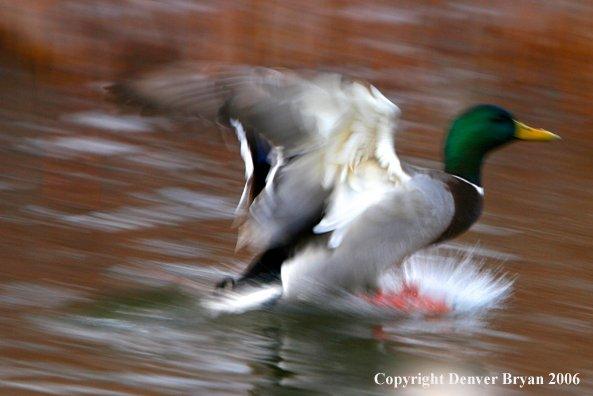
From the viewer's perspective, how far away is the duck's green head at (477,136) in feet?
18.9

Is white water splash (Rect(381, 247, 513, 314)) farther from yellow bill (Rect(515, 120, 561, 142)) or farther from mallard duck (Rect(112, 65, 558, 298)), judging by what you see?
yellow bill (Rect(515, 120, 561, 142))

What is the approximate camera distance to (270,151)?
5234 millimetres

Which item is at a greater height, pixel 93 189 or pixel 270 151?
pixel 270 151

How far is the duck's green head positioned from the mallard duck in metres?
0.04

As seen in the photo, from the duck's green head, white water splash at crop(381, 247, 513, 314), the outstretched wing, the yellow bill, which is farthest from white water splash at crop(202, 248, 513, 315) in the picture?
the yellow bill

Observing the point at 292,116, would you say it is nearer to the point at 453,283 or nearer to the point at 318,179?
the point at 318,179

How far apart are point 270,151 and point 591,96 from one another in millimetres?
4028

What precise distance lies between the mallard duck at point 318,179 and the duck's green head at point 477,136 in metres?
0.04

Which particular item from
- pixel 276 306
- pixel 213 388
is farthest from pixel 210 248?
pixel 213 388

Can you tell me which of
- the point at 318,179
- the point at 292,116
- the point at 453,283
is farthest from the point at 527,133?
the point at 292,116

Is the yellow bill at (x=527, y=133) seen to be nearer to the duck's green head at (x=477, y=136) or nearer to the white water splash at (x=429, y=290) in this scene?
the duck's green head at (x=477, y=136)

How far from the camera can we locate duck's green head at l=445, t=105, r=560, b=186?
5.75m

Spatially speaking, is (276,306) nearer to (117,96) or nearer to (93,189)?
(117,96)

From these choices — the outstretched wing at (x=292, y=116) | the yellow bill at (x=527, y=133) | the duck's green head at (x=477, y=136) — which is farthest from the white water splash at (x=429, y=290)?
the yellow bill at (x=527, y=133)
